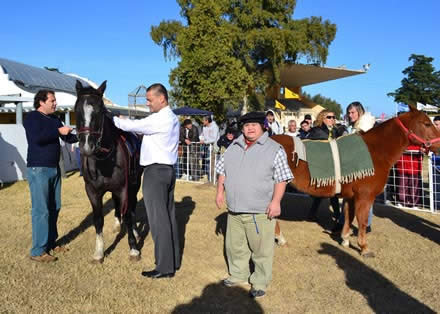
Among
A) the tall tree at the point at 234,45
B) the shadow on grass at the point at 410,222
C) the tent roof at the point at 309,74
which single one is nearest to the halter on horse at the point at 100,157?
the shadow on grass at the point at 410,222

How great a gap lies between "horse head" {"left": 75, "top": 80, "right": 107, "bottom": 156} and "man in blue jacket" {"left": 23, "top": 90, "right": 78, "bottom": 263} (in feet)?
2.09

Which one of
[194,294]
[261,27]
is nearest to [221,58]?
[261,27]

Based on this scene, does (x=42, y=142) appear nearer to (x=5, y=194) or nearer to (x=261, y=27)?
(x=5, y=194)

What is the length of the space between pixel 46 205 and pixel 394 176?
6.59 meters

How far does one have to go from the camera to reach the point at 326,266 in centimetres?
430

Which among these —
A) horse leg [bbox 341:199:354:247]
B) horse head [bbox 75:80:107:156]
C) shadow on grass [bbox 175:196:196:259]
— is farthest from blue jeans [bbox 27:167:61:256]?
horse leg [bbox 341:199:354:247]

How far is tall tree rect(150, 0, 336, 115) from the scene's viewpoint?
1758cm

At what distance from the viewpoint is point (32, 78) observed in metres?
23.6

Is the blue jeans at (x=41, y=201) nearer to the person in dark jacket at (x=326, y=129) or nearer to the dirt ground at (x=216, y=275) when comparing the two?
the dirt ground at (x=216, y=275)

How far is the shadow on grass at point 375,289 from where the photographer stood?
3286 millimetres

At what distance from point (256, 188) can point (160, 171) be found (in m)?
1.12

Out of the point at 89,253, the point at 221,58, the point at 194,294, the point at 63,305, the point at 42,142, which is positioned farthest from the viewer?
the point at 221,58

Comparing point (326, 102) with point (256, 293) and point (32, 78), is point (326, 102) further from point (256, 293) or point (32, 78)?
point (256, 293)

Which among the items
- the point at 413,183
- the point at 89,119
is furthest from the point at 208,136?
the point at 89,119
